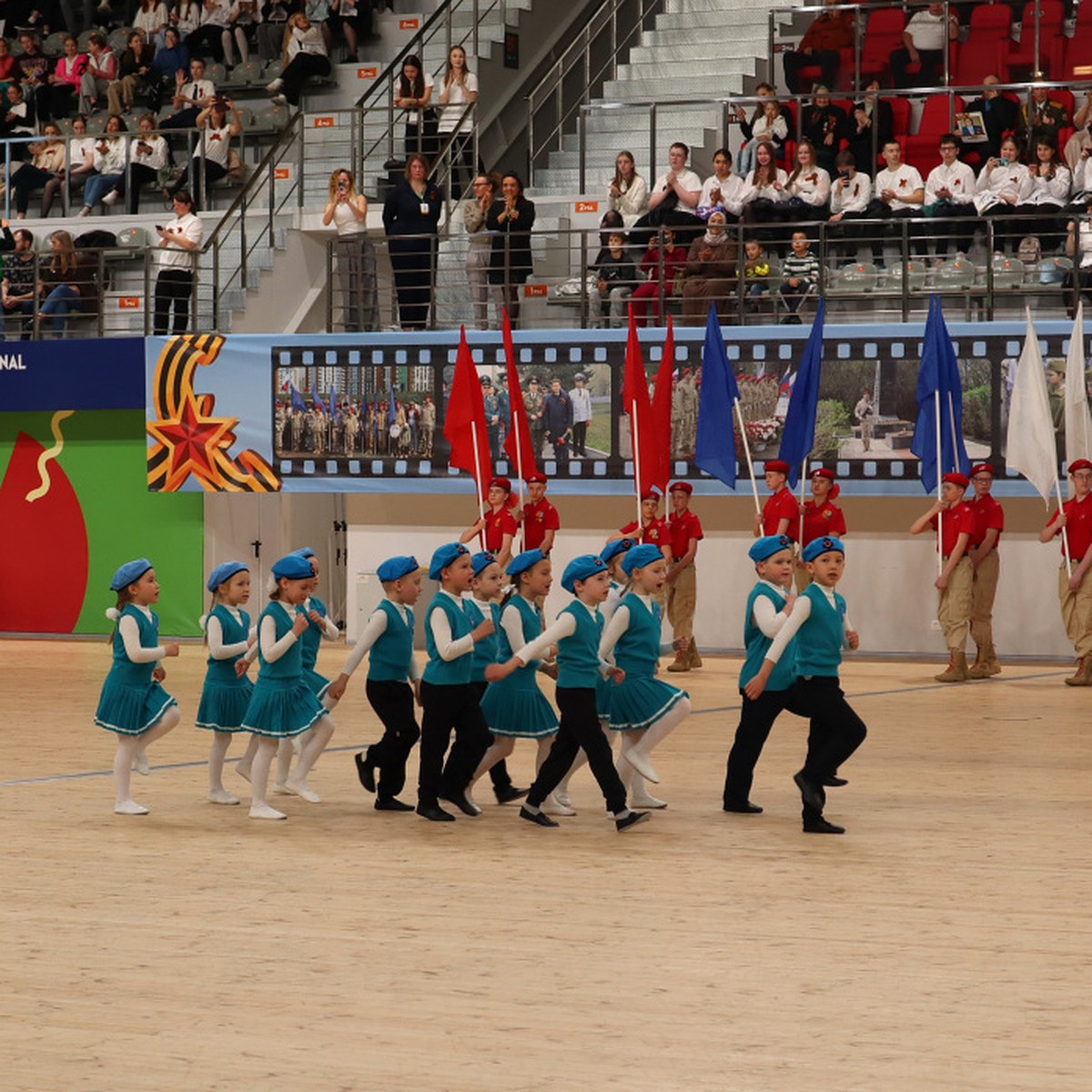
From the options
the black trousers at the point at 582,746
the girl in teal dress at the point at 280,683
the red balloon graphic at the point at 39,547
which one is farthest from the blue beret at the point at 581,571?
the red balloon graphic at the point at 39,547

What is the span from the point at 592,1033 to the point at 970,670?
38.8ft

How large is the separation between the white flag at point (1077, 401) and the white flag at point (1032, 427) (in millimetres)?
183

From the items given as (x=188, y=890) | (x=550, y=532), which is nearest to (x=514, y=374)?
(x=550, y=532)

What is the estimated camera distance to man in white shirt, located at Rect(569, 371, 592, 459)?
19016mm

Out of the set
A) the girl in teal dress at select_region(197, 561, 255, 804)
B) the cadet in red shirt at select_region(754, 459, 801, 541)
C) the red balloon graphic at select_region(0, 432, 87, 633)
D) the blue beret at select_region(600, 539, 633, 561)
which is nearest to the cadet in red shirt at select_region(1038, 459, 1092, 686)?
the cadet in red shirt at select_region(754, 459, 801, 541)

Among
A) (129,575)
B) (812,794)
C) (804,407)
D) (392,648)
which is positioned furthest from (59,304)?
(812,794)

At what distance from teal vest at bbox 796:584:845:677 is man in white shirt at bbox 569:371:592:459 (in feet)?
32.0

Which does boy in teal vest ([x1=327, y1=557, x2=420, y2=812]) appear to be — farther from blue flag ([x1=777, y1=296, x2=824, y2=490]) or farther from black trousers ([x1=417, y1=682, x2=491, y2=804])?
blue flag ([x1=777, y1=296, x2=824, y2=490])

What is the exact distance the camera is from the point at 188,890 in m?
7.88

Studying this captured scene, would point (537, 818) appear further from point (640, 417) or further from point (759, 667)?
point (640, 417)

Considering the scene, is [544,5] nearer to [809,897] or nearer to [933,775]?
[933,775]

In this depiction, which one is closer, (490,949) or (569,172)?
(490,949)

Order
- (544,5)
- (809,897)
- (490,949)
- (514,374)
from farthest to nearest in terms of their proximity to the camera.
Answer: (544,5)
(514,374)
(809,897)
(490,949)

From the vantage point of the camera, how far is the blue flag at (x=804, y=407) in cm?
1516
